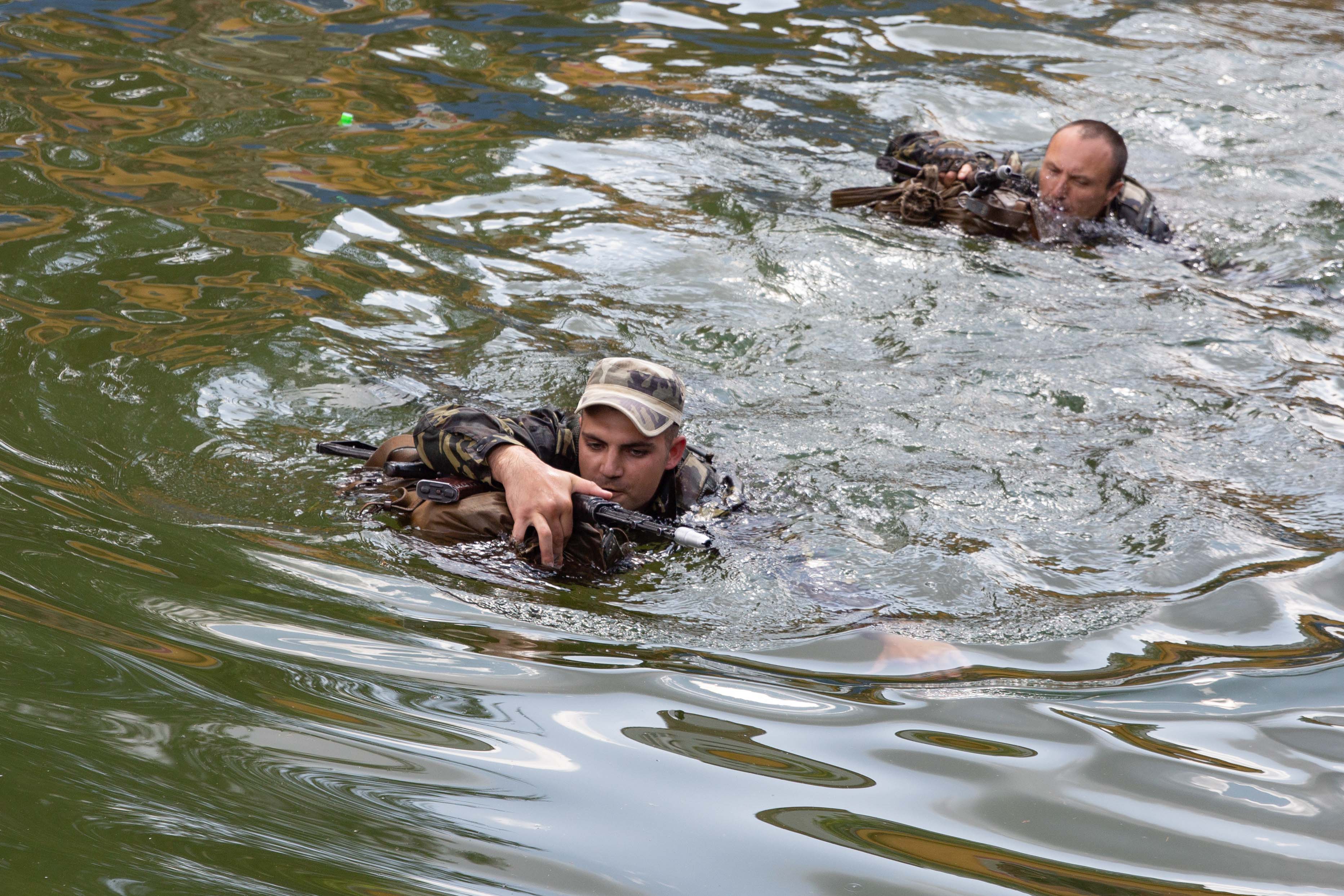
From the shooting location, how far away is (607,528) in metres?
3.65

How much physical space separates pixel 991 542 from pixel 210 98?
632 centimetres

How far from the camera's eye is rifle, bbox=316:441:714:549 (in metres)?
3.51

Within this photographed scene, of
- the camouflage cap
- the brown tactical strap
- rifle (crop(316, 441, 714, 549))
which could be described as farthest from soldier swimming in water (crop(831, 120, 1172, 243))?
the brown tactical strap

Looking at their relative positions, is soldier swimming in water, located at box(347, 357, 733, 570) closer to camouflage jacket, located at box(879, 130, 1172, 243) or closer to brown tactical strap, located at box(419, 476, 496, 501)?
brown tactical strap, located at box(419, 476, 496, 501)

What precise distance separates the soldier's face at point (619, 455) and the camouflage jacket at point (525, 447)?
97 millimetres

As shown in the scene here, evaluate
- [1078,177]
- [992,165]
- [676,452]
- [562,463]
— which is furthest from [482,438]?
[1078,177]

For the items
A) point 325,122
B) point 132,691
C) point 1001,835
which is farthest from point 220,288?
point 1001,835

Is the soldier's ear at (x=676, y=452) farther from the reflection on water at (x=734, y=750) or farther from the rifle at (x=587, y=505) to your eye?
the reflection on water at (x=734, y=750)

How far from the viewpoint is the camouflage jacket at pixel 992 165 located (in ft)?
24.4

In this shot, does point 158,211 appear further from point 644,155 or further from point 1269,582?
point 1269,582

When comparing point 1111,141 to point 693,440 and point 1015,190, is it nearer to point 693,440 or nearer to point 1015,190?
point 1015,190

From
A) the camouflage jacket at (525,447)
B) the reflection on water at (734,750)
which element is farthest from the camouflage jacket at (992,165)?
the reflection on water at (734,750)

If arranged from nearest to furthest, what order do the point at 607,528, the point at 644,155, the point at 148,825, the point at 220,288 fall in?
the point at 148,825, the point at 607,528, the point at 220,288, the point at 644,155

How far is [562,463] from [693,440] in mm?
1083
